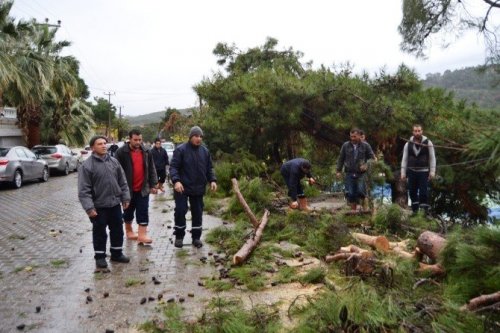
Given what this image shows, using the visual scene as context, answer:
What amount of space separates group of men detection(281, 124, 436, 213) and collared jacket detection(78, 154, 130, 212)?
4037mm

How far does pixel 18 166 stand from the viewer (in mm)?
17047

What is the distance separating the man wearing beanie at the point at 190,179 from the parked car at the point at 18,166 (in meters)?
11.5

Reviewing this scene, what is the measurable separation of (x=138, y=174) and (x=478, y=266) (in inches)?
216

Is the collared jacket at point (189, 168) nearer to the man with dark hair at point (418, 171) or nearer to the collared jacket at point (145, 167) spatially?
the collared jacket at point (145, 167)

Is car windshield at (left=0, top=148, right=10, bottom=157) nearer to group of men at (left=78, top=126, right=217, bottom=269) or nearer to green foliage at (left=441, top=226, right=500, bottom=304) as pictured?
group of men at (left=78, top=126, right=217, bottom=269)

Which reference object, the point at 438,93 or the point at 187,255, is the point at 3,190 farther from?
the point at 438,93

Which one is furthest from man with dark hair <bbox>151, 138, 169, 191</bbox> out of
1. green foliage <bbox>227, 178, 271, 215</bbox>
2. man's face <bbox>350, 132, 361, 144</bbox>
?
man's face <bbox>350, 132, 361, 144</bbox>

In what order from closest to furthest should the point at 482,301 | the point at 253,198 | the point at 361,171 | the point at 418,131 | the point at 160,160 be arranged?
the point at 482,301 → the point at 418,131 → the point at 361,171 → the point at 253,198 → the point at 160,160

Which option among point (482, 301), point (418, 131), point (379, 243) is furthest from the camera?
point (418, 131)

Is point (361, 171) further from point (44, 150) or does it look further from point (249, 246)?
point (44, 150)

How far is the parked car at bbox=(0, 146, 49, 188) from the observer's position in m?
16.2

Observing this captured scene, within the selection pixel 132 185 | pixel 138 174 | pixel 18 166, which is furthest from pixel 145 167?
pixel 18 166

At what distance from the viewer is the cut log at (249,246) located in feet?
19.7

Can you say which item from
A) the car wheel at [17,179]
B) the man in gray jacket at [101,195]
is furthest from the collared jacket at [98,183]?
the car wheel at [17,179]
